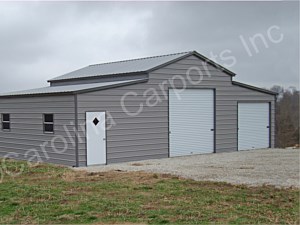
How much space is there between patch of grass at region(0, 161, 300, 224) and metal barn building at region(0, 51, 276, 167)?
456 cm

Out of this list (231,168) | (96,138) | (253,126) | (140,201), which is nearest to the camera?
(140,201)

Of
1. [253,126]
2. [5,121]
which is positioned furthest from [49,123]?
[253,126]

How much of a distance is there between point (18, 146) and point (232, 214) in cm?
1413

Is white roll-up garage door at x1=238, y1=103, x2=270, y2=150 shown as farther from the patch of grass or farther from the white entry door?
the patch of grass

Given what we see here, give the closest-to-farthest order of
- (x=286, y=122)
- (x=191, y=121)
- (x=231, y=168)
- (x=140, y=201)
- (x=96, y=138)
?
1. (x=140, y=201)
2. (x=231, y=168)
3. (x=96, y=138)
4. (x=191, y=121)
5. (x=286, y=122)

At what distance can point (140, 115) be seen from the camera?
18.7 meters

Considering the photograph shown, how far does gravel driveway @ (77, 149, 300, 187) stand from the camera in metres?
12.6

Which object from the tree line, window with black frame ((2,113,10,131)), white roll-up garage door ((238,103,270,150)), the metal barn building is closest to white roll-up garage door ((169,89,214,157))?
the metal barn building

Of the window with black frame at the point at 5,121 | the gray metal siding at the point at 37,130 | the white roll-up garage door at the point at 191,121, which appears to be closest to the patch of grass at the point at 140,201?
the gray metal siding at the point at 37,130

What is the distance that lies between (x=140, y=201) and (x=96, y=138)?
817 centimetres

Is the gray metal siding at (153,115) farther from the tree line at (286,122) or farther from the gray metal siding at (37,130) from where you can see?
the tree line at (286,122)

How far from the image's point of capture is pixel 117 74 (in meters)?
21.3

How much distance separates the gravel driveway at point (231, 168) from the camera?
12.6 meters

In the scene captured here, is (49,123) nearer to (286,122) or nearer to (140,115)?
(140,115)
